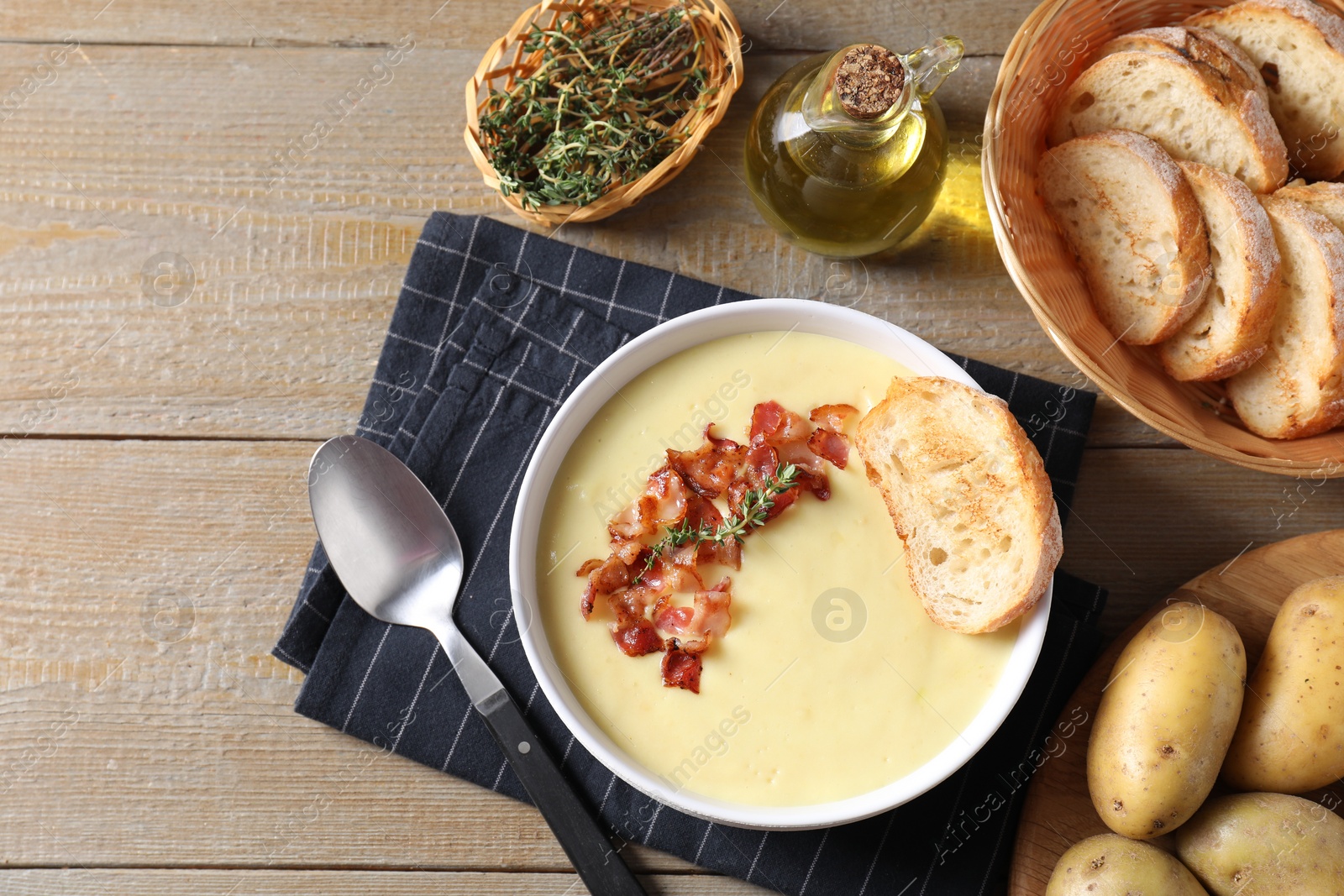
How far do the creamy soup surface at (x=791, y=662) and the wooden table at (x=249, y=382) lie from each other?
36cm

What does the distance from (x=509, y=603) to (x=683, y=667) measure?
0.37 metres

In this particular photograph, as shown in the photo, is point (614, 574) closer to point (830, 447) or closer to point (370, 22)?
point (830, 447)

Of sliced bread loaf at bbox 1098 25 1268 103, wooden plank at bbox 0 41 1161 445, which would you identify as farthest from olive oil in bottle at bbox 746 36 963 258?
sliced bread loaf at bbox 1098 25 1268 103

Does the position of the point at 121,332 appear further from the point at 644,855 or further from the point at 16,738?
the point at 644,855

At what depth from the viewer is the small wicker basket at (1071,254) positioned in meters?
1.37

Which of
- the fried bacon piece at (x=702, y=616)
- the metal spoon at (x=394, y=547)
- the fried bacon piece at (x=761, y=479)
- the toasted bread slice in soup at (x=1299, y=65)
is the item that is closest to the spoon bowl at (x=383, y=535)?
the metal spoon at (x=394, y=547)

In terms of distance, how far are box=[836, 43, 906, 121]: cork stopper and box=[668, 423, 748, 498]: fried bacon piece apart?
540mm

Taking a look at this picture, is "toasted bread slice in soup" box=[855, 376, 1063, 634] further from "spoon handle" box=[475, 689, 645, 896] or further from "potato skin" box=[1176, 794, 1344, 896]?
"spoon handle" box=[475, 689, 645, 896]

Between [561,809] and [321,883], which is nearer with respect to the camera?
[561,809]

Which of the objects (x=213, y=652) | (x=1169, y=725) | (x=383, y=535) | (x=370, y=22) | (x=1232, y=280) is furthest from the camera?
(x=370, y=22)

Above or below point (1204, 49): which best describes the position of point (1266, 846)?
below

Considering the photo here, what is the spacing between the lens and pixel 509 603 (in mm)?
1533

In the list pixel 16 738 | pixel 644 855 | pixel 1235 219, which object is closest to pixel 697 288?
pixel 1235 219

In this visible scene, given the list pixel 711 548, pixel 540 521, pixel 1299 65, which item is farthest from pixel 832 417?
pixel 1299 65
